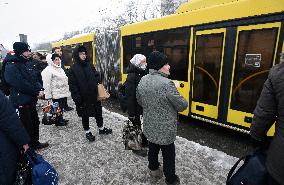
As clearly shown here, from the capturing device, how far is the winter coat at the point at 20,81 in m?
3.56

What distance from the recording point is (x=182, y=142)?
14.9 ft

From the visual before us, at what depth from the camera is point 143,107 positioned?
3055 millimetres

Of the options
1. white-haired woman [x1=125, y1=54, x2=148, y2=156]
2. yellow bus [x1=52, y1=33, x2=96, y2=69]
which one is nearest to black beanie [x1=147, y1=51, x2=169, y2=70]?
white-haired woman [x1=125, y1=54, x2=148, y2=156]

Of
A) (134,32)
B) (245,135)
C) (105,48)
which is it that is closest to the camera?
(245,135)

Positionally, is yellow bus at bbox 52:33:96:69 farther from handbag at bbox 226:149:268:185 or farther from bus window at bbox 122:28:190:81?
handbag at bbox 226:149:268:185

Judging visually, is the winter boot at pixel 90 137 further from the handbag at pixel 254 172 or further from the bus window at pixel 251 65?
the handbag at pixel 254 172

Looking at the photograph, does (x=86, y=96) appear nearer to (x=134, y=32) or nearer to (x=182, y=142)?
(x=182, y=142)

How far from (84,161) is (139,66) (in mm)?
1955

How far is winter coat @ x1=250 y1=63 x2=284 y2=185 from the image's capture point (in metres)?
1.61

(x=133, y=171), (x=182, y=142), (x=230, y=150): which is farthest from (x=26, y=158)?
(x=230, y=150)

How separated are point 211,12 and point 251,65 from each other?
1479mm

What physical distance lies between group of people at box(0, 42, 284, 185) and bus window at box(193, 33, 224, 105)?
1904mm

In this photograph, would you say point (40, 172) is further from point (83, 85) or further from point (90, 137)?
point (90, 137)

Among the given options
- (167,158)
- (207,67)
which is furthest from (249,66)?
(167,158)
